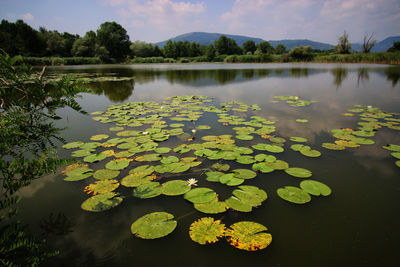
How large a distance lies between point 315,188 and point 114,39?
179 ft

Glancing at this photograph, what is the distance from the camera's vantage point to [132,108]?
5.54m

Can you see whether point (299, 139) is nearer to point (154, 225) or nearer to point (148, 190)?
point (148, 190)

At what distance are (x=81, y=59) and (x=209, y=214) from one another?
42105mm

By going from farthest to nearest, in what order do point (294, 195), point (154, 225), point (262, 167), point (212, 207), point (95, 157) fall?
point (95, 157) < point (262, 167) < point (294, 195) < point (212, 207) < point (154, 225)

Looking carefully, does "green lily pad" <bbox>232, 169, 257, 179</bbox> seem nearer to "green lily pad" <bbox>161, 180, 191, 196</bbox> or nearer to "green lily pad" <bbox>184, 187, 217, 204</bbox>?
"green lily pad" <bbox>184, 187, 217, 204</bbox>

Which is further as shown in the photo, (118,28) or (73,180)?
(118,28)

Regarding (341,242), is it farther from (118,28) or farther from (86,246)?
(118,28)

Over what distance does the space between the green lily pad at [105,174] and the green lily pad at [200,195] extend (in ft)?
3.11

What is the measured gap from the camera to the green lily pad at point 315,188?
6.30ft

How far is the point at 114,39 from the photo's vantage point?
46.5 m

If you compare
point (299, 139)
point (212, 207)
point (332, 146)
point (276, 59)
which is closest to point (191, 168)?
point (212, 207)

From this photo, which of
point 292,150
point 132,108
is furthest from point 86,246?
point 132,108

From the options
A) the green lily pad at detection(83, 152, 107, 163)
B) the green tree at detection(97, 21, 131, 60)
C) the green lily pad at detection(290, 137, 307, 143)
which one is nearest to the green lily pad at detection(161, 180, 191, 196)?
the green lily pad at detection(83, 152, 107, 163)

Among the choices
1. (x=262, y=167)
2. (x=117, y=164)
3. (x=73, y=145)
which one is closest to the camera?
(x=262, y=167)
